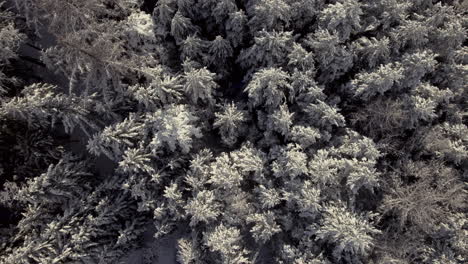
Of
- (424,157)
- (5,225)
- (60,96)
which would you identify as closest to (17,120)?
(60,96)

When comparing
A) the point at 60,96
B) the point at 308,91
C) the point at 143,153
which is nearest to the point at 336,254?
the point at 308,91

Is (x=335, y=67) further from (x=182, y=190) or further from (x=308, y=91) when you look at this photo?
(x=182, y=190)

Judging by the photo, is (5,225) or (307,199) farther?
(5,225)

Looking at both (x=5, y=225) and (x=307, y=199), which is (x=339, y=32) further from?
(x=5, y=225)

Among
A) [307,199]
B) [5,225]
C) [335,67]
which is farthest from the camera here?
[5,225]

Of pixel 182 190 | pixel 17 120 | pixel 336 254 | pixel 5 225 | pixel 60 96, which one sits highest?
pixel 60 96

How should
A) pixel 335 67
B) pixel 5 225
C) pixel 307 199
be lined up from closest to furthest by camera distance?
pixel 307 199
pixel 335 67
pixel 5 225

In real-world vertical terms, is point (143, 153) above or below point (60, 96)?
below
